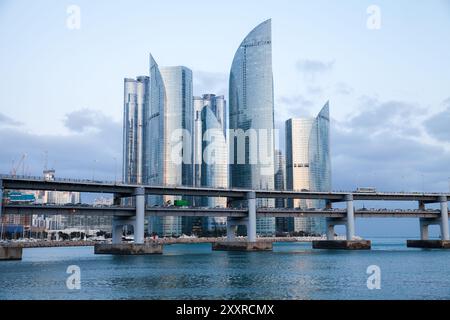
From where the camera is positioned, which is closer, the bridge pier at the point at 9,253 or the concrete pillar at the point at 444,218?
the bridge pier at the point at 9,253

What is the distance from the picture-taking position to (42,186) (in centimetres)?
12288

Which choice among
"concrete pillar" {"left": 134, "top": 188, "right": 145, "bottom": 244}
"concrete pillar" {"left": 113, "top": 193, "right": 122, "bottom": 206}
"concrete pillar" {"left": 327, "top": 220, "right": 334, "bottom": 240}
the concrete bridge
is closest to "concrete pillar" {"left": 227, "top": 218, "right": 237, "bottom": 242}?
the concrete bridge

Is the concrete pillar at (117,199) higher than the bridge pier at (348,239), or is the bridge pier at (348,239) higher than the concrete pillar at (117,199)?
the concrete pillar at (117,199)

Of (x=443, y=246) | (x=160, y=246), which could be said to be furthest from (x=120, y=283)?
(x=443, y=246)

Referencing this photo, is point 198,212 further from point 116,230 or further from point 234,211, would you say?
point 116,230

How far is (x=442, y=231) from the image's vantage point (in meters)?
185

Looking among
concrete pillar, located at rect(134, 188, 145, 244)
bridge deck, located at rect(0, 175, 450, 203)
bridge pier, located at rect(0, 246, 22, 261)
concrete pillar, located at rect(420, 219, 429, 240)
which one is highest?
bridge deck, located at rect(0, 175, 450, 203)

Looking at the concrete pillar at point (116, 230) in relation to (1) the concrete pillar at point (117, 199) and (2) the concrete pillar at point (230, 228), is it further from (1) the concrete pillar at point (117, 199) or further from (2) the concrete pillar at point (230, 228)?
(2) the concrete pillar at point (230, 228)

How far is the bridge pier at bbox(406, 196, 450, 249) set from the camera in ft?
588

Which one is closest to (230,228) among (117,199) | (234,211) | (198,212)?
(234,211)

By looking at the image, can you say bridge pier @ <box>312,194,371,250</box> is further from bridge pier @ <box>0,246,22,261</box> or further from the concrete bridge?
bridge pier @ <box>0,246,22,261</box>

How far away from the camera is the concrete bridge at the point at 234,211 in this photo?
420 feet

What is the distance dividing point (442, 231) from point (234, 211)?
261 ft

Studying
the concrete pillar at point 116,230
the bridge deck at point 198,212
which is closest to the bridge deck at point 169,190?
the bridge deck at point 198,212
